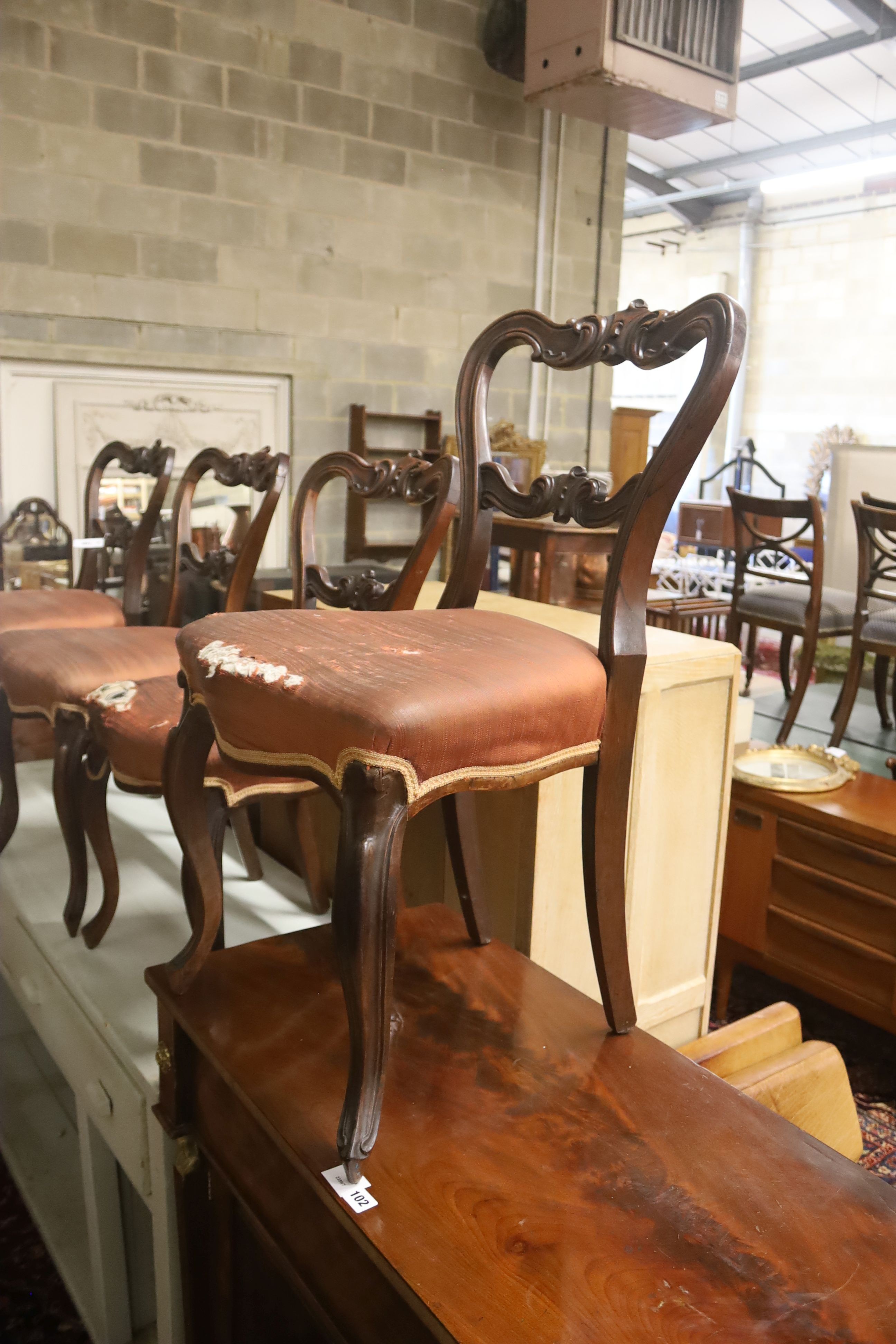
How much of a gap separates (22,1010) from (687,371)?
11317mm

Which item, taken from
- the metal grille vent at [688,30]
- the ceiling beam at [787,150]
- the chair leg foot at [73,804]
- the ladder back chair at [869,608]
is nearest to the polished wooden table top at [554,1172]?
the chair leg foot at [73,804]

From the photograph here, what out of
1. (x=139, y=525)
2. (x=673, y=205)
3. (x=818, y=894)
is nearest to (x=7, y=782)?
(x=139, y=525)

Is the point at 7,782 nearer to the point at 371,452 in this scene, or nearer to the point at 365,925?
the point at 365,925

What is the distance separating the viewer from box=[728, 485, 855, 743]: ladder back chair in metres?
3.97

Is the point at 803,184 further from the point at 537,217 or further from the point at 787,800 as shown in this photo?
the point at 787,800

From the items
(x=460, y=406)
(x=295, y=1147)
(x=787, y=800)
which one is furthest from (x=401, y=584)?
(x=787, y=800)

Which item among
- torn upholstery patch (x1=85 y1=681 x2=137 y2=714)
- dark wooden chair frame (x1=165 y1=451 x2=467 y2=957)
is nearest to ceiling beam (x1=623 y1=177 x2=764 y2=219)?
dark wooden chair frame (x1=165 y1=451 x2=467 y2=957)

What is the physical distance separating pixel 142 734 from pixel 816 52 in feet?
25.3

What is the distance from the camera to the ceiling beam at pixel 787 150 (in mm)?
8266

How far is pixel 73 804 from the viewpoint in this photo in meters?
1.61

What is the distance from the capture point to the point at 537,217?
537cm

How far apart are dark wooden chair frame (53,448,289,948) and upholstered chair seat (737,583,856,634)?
2.82m

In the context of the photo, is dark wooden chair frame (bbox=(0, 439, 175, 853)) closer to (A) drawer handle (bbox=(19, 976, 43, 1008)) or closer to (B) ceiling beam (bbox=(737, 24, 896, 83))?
(A) drawer handle (bbox=(19, 976, 43, 1008))

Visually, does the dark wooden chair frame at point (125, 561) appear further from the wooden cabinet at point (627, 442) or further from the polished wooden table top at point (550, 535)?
the wooden cabinet at point (627, 442)
